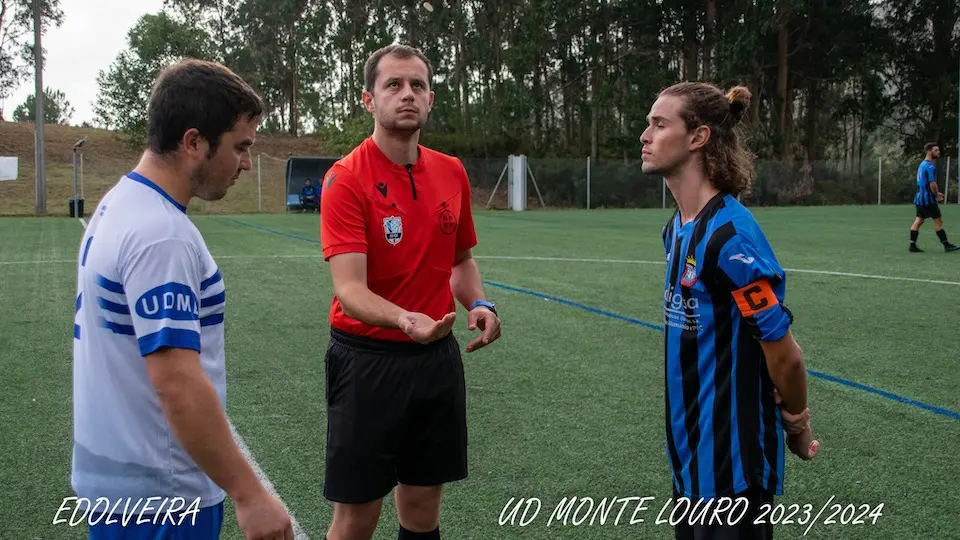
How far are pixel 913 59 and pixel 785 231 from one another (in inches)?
1316

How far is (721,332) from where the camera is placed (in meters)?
2.59

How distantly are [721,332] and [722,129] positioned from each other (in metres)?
0.66

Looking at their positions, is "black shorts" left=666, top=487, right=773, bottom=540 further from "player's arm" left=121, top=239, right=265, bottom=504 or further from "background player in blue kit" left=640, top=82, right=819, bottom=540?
"player's arm" left=121, top=239, right=265, bottom=504

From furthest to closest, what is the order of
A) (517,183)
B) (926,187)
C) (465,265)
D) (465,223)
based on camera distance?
(517,183) < (926,187) < (465,265) < (465,223)

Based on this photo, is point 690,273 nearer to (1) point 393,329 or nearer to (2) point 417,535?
(1) point 393,329

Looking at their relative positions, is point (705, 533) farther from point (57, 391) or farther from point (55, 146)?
point (55, 146)

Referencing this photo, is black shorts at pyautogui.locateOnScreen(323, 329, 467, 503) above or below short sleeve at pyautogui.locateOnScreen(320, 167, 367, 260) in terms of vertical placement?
below

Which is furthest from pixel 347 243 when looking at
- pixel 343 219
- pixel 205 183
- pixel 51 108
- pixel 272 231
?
pixel 51 108

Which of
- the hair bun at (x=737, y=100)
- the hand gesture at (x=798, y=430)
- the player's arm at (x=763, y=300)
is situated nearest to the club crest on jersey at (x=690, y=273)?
the player's arm at (x=763, y=300)

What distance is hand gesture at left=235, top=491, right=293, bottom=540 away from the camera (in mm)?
2023

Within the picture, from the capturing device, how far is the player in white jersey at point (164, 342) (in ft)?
6.41

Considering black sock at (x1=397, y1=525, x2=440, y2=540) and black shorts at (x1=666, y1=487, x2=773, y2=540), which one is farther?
black sock at (x1=397, y1=525, x2=440, y2=540)

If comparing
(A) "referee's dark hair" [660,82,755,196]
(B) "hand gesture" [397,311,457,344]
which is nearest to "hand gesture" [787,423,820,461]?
(A) "referee's dark hair" [660,82,755,196]

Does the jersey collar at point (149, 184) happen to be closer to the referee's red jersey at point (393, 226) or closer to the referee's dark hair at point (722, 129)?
the referee's red jersey at point (393, 226)
